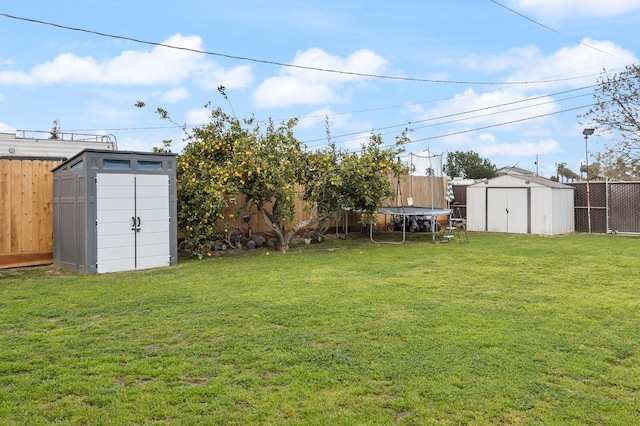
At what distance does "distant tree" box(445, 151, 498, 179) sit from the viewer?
44.5 m

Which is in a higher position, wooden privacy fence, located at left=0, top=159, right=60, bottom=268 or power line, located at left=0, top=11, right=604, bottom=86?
power line, located at left=0, top=11, right=604, bottom=86

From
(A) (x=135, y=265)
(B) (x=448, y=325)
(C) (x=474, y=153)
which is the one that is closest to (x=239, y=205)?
(A) (x=135, y=265)

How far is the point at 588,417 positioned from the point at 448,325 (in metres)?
2.13

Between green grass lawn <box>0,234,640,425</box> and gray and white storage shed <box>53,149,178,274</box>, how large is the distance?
959mm

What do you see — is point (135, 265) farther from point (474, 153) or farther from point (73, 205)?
point (474, 153)

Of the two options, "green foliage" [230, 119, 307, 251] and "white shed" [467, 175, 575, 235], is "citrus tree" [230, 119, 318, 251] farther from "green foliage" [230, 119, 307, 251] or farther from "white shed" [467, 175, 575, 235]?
"white shed" [467, 175, 575, 235]

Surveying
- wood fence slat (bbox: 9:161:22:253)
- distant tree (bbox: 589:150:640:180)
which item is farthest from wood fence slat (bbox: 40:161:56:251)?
distant tree (bbox: 589:150:640:180)

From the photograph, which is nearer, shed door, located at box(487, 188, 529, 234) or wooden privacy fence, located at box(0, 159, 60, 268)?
wooden privacy fence, located at box(0, 159, 60, 268)

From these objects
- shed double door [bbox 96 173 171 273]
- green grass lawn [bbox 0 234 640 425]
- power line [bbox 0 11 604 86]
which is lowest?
green grass lawn [bbox 0 234 640 425]

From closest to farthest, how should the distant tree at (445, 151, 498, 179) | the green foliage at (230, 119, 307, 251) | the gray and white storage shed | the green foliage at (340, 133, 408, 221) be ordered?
the gray and white storage shed
the green foliage at (230, 119, 307, 251)
the green foliage at (340, 133, 408, 221)
the distant tree at (445, 151, 498, 179)

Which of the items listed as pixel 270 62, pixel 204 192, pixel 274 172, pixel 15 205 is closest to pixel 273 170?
pixel 274 172

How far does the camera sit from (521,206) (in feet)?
58.7

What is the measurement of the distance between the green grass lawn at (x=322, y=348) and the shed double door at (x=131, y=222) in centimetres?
101

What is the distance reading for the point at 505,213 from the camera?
18328 mm
